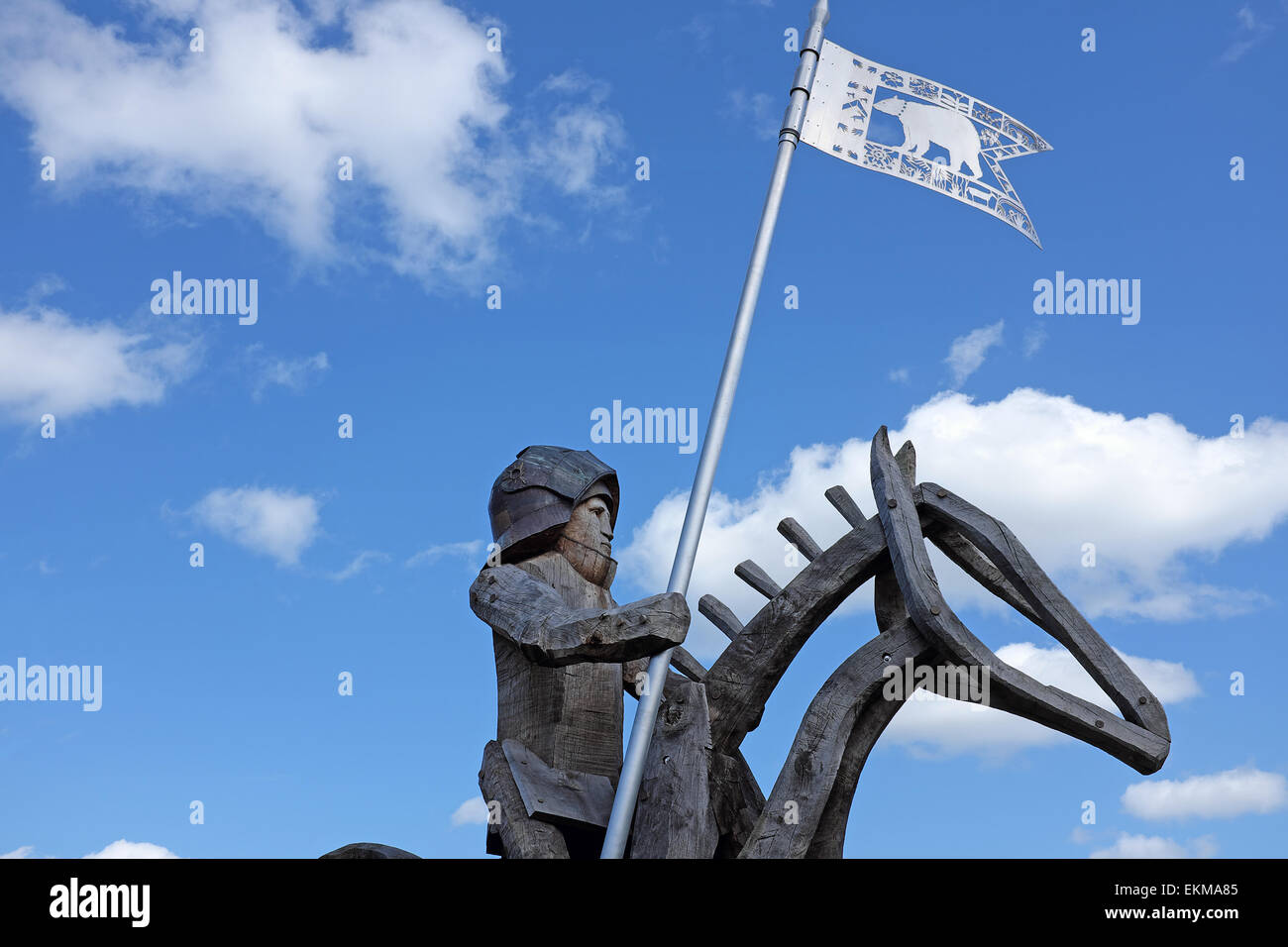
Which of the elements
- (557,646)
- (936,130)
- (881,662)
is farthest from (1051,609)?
(936,130)

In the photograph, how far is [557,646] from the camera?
495cm

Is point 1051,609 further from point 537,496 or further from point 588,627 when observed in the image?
point 537,496

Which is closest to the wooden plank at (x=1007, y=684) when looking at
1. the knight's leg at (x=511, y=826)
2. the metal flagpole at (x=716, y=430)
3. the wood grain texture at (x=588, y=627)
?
the metal flagpole at (x=716, y=430)

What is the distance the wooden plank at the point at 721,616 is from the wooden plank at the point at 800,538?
0.60 metres

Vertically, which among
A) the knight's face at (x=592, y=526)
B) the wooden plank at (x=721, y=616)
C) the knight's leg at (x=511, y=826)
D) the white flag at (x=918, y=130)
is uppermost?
the white flag at (x=918, y=130)

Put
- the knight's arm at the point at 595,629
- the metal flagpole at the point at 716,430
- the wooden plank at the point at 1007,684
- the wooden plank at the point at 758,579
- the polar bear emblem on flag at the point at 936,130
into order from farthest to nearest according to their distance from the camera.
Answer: the wooden plank at the point at 758,579 → the polar bear emblem on flag at the point at 936,130 → the wooden plank at the point at 1007,684 → the metal flagpole at the point at 716,430 → the knight's arm at the point at 595,629

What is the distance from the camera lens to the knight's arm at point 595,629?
4820mm

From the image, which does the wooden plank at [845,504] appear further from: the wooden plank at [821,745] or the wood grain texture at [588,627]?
the wood grain texture at [588,627]

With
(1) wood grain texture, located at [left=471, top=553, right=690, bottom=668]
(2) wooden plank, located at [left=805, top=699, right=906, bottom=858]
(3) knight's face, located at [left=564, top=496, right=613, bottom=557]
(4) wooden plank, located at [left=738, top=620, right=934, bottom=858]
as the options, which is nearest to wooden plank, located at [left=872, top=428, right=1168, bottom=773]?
(4) wooden plank, located at [left=738, top=620, right=934, bottom=858]

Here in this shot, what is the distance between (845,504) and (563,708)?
5.83ft

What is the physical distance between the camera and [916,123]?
6.45 m
